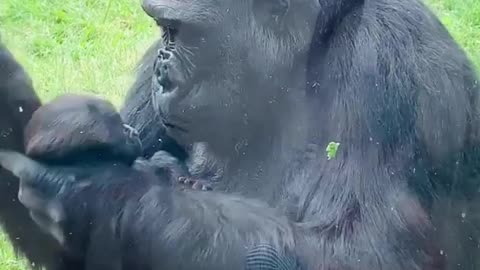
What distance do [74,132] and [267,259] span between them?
1.73ft

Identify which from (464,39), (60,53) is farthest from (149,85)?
(464,39)

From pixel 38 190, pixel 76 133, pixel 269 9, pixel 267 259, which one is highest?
pixel 269 9

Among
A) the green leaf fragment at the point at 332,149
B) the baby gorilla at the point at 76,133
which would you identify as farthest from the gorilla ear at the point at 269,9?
the baby gorilla at the point at 76,133

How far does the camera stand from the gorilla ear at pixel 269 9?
3.04m

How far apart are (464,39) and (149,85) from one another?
1.00m

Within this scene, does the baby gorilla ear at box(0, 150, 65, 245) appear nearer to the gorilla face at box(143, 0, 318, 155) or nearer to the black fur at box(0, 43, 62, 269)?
the black fur at box(0, 43, 62, 269)

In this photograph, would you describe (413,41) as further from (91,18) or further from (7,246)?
(7,246)

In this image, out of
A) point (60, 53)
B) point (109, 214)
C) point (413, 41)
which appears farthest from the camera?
point (60, 53)

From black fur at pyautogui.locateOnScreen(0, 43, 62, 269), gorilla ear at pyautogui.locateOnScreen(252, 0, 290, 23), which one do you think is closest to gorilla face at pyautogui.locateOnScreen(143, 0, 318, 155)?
gorilla ear at pyautogui.locateOnScreen(252, 0, 290, 23)

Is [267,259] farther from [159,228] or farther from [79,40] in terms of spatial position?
[79,40]

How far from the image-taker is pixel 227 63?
3117 mm

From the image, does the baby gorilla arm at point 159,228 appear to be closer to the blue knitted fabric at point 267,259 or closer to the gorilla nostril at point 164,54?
the blue knitted fabric at point 267,259

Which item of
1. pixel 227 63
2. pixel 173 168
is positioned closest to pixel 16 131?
pixel 173 168

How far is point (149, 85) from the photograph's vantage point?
340cm
